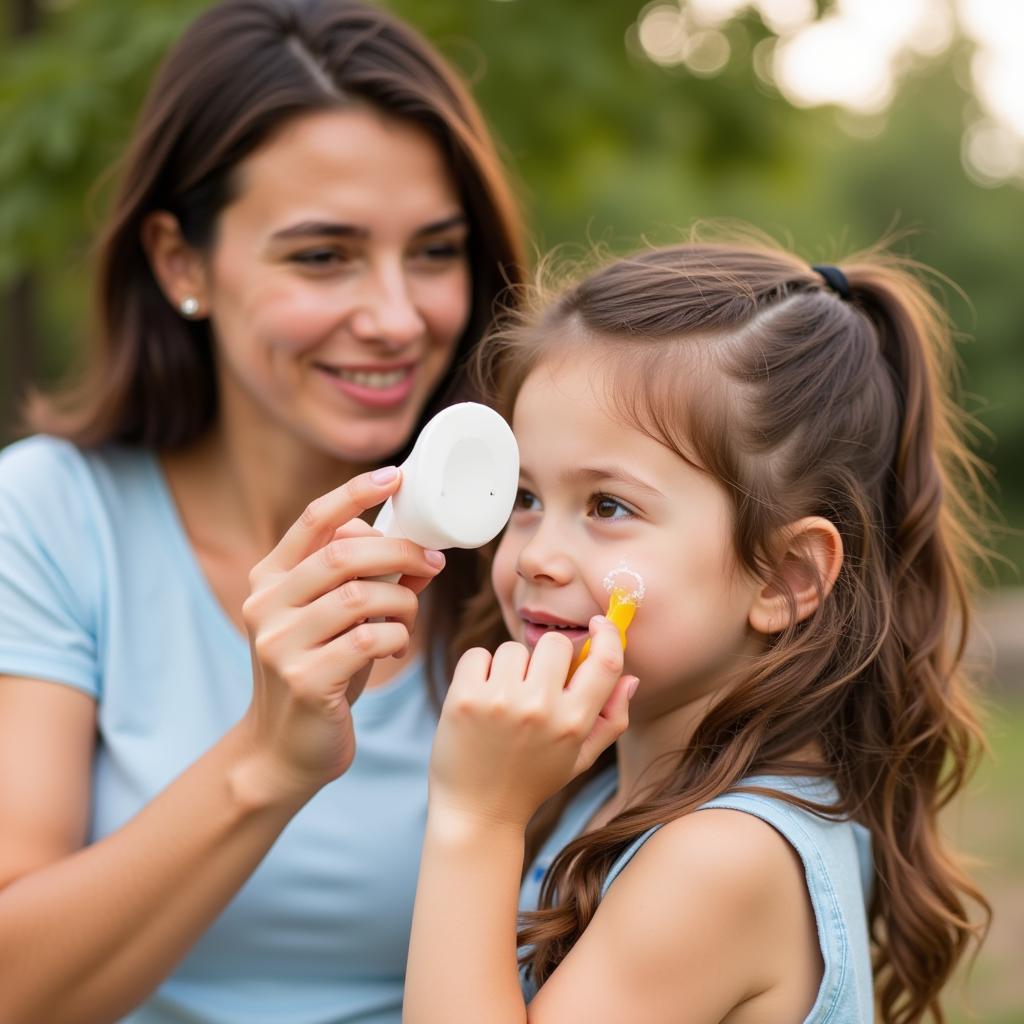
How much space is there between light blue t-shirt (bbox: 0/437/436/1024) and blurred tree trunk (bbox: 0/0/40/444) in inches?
132

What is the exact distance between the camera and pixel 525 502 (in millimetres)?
1943

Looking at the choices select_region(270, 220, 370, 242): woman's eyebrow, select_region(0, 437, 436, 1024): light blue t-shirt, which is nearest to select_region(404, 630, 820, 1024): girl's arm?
select_region(0, 437, 436, 1024): light blue t-shirt

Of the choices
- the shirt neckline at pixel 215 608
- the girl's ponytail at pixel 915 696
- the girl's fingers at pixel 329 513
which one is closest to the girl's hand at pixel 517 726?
the girl's fingers at pixel 329 513

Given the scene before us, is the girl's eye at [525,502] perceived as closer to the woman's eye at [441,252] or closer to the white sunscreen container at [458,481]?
the white sunscreen container at [458,481]

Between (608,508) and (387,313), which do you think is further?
(387,313)

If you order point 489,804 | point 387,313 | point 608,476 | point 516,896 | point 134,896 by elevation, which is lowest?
point 134,896

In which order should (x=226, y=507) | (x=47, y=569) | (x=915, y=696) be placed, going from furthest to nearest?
(x=226, y=507) < (x=47, y=569) < (x=915, y=696)

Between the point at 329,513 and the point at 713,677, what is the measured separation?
62 centimetres

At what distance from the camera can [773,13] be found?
517 cm

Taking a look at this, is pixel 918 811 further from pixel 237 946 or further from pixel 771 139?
pixel 771 139

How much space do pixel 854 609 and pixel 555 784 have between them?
22.1 inches

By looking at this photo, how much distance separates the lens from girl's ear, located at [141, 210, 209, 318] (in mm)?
2627

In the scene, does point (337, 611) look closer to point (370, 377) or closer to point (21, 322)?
point (370, 377)

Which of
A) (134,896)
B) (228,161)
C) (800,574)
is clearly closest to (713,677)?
(800,574)
